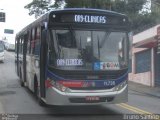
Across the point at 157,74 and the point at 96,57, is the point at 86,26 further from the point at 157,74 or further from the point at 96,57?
the point at 157,74

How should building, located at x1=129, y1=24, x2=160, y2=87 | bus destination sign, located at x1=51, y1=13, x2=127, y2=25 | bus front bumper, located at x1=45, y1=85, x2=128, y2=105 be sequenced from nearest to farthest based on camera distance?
1. bus front bumper, located at x1=45, y1=85, x2=128, y2=105
2. bus destination sign, located at x1=51, y1=13, x2=127, y2=25
3. building, located at x1=129, y1=24, x2=160, y2=87

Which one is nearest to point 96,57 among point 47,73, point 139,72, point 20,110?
point 47,73

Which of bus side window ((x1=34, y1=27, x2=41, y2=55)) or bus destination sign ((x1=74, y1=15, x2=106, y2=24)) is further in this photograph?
bus side window ((x1=34, y1=27, x2=41, y2=55))

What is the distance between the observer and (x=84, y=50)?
1302 cm

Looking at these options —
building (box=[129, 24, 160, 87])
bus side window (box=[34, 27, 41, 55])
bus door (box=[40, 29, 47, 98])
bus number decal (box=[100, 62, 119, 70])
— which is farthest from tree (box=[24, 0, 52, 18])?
bus number decal (box=[100, 62, 119, 70])

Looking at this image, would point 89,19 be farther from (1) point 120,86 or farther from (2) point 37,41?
(2) point 37,41

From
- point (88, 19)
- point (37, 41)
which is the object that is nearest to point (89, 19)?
point (88, 19)

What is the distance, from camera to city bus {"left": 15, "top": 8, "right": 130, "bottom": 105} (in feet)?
42.2

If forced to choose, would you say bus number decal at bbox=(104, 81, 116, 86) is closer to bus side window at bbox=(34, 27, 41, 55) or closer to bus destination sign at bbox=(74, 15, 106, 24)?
bus destination sign at bbox=(74, 15, 106, 24)

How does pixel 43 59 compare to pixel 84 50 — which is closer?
pixel 84 50

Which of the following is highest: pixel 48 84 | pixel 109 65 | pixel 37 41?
pixel 37 41

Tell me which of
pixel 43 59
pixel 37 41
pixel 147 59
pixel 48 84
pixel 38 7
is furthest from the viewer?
pixel 38 7

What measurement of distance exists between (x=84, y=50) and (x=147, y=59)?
18430 millimetres

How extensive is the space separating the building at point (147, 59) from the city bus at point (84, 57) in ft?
45.9
